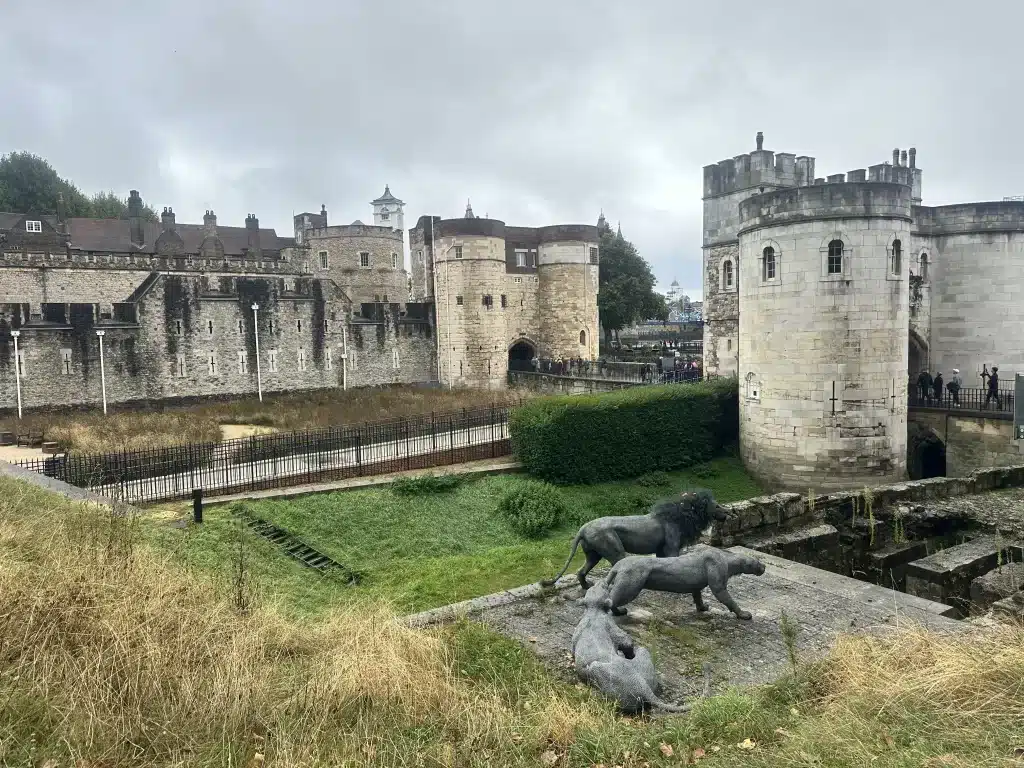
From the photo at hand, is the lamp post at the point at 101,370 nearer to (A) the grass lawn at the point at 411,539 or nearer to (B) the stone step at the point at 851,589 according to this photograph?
(A) the grass lawn at the point at 411,539

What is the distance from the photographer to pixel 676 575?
735cm

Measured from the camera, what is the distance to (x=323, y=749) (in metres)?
4.74

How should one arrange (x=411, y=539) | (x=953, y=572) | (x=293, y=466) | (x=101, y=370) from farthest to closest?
(x=101, y=370), (x=293, y=466), (x=411, y=539), (x=953, y=572)

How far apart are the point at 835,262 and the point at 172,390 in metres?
27.3

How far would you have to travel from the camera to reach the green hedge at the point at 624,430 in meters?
20.0

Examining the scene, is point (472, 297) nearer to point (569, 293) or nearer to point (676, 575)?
point (569, 293)

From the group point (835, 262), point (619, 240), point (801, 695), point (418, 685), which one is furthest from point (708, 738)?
point (619, 240)

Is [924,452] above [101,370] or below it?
below

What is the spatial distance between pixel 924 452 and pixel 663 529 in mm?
17690

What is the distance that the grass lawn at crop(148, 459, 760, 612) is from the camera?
1095cm

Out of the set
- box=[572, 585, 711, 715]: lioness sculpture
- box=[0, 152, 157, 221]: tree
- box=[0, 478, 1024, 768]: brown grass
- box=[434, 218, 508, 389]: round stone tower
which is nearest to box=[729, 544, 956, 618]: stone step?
box=[0, 478, 1024, 768]: brown grass

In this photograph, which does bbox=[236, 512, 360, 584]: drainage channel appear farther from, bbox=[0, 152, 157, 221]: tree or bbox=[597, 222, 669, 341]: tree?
bbox=[0, 152, 157, 221]: tree

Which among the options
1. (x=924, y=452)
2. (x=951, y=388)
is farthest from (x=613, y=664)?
(x=924, y=452)

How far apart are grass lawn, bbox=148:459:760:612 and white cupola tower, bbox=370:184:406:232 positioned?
85.2 metres
